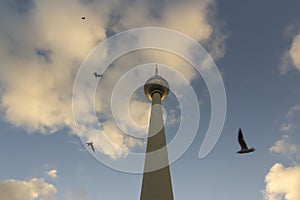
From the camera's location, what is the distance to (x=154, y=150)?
81.8 meters

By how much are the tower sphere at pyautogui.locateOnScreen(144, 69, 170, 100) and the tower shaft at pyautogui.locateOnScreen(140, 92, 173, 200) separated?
8.41 metres

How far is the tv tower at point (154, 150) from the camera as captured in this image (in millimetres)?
70938

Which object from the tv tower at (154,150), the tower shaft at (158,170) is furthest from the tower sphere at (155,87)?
the tower shaft at (158,170)

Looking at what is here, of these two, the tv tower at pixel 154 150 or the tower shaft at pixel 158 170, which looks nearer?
the tower shaft at pixel 158 170

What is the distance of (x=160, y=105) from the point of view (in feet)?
317

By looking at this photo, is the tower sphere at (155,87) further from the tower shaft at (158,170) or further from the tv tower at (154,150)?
the tower shaft at (158,170)

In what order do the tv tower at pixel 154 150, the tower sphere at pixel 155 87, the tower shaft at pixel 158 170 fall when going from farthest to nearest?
1. the tower sphere at pixel 155 87
2. the tv tower at pixel 154 150
3. the tower shaft at pixel 158 170

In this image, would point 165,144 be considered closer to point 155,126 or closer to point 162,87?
point 155,126

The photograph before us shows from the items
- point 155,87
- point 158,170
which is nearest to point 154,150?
point 158,170

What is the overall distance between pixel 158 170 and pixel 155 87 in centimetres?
3357

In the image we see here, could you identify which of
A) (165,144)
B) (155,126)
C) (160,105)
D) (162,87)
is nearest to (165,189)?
(165,144)

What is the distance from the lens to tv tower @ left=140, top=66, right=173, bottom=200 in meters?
70.9

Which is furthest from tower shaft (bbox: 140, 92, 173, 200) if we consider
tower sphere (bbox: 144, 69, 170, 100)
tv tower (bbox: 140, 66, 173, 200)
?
tower sphere (bbox: 144, 69, 170, 100)

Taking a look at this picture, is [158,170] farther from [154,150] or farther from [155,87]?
[155,87]
